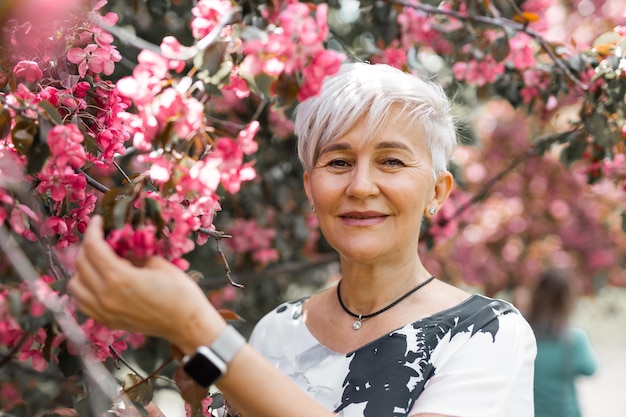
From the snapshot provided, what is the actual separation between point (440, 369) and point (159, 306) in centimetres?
75

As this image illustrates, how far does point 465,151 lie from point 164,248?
19.6ft

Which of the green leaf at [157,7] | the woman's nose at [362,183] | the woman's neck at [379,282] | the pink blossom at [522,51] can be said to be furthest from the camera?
the pink blossom at [522,51]

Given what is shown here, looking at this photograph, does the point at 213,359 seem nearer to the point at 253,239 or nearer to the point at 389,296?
the point at 389,296

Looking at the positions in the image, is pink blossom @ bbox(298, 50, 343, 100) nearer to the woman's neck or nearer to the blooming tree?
the blooming tree

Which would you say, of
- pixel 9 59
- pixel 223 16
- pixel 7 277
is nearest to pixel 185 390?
pixel 223 16

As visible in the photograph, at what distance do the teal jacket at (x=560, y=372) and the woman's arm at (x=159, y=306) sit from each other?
262 cm

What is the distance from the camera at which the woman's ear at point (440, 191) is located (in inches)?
76.1

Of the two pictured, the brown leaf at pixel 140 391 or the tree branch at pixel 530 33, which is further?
the tree branch at pixel 530 33

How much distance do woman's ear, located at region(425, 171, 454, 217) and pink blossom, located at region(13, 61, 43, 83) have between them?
3.23ft

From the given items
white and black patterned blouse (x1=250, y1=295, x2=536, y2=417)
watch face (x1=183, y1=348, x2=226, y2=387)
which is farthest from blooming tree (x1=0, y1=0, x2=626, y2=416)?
white and black patterned blouse (x1=250, y1=295, x2=536, y2=417)

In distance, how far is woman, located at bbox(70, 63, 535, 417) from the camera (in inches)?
64.1

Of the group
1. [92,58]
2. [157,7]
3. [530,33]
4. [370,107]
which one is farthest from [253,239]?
[92,58]

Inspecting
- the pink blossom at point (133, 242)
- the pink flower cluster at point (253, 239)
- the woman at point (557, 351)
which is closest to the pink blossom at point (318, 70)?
the pink blossom at point (133, 242)

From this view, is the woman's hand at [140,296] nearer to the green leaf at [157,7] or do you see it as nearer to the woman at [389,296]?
the woman at [389,296]
